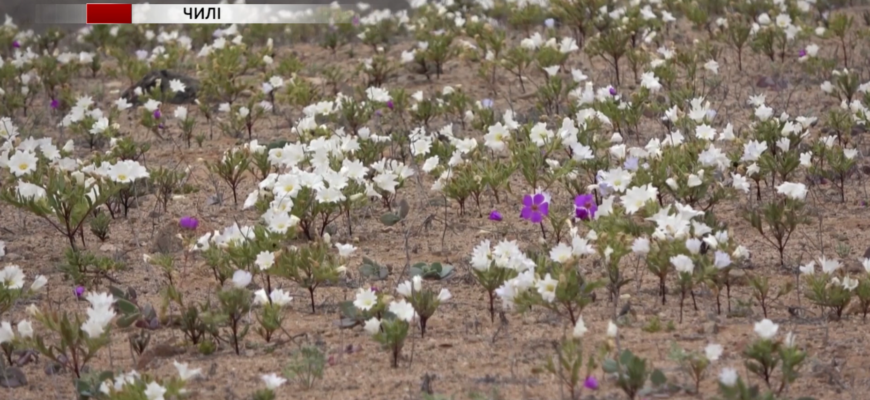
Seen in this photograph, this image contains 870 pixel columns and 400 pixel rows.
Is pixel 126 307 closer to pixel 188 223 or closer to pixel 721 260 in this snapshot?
pixel 188 223

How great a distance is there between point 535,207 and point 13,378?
218 centimetres

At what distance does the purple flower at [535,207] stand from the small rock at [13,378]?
6.87 feet

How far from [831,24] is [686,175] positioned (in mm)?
4083

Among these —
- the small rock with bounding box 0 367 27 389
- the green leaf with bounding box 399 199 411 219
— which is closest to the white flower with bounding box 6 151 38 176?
the green leaf with bounding box 399 199 411 219

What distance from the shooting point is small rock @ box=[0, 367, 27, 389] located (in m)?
4.40

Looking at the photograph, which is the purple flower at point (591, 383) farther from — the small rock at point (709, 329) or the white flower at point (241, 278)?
the white flower at point (241, 278)

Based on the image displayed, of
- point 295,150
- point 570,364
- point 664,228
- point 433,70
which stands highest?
point 433,70

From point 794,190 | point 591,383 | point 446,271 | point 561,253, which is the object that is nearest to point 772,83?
point 794,190

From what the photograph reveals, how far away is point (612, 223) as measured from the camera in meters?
5.00

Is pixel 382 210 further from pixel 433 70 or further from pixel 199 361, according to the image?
pixel 433 70

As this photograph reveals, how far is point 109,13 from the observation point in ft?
46.1

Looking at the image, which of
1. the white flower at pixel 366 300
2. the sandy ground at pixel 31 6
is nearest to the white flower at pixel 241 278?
the white flower at pixel 366 300

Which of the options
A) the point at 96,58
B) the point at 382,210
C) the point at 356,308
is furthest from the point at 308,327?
the point at 96,58

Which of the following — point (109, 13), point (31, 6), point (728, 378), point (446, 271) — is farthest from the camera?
point (31, 6)
